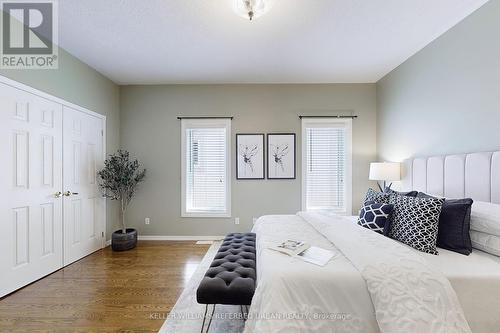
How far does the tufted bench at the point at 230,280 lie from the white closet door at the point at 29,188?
2.10m

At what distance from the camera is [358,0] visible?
1960 millimetres

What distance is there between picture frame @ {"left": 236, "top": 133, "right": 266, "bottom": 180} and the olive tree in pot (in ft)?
5.43

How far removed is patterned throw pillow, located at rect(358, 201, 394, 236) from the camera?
2.01 metres

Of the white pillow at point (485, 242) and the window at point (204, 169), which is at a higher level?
the window at point (204, 169)

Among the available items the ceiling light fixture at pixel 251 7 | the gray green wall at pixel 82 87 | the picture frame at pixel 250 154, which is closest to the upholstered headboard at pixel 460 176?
the picture frame at pixel 250 154

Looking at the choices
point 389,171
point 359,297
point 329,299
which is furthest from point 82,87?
point 389,171

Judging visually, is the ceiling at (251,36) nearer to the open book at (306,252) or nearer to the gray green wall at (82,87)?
the gray green wall at (82,87)

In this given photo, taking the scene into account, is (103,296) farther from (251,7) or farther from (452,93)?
(452,93)

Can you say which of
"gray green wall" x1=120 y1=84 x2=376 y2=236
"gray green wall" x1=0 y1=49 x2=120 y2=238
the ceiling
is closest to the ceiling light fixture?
the ceiling

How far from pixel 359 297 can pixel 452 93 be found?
2407mm

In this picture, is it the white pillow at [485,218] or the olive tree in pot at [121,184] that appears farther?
the olive tree in pot at [121,184]

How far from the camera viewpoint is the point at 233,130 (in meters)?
3.87

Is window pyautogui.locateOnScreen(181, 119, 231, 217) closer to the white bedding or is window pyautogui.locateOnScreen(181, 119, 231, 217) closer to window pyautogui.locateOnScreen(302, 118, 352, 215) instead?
window pyautogui.locateOnScreen(302, 118, 352, 215)

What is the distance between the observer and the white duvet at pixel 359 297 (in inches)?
44.5
